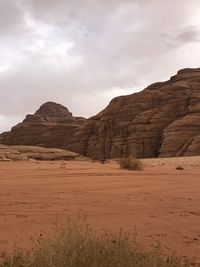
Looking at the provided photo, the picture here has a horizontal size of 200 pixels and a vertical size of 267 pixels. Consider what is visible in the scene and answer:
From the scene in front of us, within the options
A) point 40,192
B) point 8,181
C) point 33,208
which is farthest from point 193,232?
point 8,181

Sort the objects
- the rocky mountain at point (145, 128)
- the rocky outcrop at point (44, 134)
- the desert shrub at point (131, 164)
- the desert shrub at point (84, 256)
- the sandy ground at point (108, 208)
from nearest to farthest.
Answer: the desert shrub at point (84, 256), the sandy ground at point (108, 208), the desert shrub at point (131, 164), the rocky mountain at point (145, 128), the rocky outcrop at point (44, 134)

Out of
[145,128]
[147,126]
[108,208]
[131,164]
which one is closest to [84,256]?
[108,208]

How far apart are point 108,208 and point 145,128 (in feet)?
199

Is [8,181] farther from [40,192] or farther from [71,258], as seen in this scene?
[71,258]

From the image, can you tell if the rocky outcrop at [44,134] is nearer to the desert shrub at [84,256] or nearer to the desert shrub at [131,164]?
the desert shrub at [131,164]

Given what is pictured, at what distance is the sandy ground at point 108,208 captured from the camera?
6465mm

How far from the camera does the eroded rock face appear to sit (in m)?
62.7

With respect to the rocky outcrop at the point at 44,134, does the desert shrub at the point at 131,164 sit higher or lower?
lower

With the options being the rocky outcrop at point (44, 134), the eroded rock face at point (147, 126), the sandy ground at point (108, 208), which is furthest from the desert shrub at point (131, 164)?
the rocky outcrop at point (44, 134)

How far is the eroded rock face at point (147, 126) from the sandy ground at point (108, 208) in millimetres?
47690

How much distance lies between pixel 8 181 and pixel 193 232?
21.7 ft

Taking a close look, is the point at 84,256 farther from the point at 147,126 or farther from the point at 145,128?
the point at 147,126

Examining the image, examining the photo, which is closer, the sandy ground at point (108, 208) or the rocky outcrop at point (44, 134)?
the sandy ground at point (108, 208)

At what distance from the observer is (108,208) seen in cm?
841
